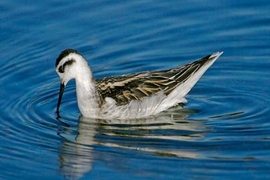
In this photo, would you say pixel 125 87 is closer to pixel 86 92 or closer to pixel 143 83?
pixel 143 83

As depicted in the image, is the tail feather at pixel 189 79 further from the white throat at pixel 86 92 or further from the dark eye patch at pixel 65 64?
the dark eye patch at pixel 65 64

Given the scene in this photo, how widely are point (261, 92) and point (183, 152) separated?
258 centimetres

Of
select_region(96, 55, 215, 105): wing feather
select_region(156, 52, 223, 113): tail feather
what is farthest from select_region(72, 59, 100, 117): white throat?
select_region(156, 52, 223, 113): tail feather

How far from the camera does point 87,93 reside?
18047 mm

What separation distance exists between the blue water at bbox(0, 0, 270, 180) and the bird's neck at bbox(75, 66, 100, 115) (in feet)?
0.76

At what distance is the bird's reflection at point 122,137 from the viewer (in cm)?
1603

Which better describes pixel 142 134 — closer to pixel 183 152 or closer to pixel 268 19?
pixel 183 152

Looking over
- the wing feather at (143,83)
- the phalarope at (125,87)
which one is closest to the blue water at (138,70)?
the phalarope at (125,87)

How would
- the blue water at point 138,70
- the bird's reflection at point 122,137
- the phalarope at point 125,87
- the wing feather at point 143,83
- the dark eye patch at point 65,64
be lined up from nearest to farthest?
the blue water at point 138,70, the bird's reflection at point 122,137, the dark eye patch at point 65,64, the phalarope at point 125,87, the wing feather at point 143,83

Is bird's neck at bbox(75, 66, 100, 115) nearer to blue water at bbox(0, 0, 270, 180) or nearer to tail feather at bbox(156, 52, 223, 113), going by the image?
blue water at bbox(0, 0, 270, 180)

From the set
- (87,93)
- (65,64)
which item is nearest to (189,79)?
(87,93)

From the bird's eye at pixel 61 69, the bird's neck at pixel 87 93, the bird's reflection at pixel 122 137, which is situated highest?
the bird's eye at pixel 61 69

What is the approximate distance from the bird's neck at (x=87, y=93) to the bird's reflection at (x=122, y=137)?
0.19m

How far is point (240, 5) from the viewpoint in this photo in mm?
20906
